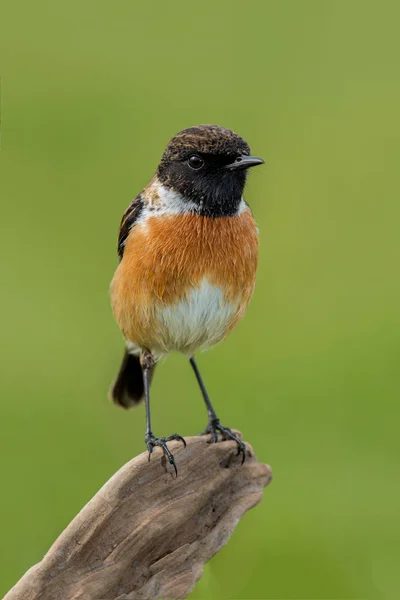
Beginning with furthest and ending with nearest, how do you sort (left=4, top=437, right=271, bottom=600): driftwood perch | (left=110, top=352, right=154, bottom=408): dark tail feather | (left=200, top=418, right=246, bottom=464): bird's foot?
(left=110, top=352, right=154, bottom=408): dark tail feather → (left=200, top=418, right=246, bottom=464): bird's foot → (left=4, top=437, right=271, bottom=600): driftwood perch

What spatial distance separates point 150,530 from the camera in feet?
16.3

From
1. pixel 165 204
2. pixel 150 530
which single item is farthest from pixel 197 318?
pixel 150 530

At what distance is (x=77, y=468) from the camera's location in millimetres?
8148

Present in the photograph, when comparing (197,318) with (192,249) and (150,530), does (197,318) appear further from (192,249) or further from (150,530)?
(150,530)

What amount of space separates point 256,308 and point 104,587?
547 cm

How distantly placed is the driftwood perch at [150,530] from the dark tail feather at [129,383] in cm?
137

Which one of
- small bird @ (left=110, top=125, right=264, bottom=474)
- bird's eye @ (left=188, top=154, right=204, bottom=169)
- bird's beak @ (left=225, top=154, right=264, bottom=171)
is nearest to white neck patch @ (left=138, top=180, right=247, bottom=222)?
small bird @ (left=110, top=125, right=264, bottom=474)

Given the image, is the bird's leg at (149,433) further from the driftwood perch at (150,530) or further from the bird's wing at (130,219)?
the bird's wing at (130,219)

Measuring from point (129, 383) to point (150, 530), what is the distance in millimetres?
2202

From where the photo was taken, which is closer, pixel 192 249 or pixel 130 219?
pixel 192 249

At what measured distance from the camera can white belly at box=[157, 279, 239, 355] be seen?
605cm

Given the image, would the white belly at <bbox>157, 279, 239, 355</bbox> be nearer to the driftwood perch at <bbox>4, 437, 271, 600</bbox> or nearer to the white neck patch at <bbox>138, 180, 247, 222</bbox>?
the white neck patch at <bbox>138, 180, 247, 222</bbox>

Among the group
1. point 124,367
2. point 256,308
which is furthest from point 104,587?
point 256,308

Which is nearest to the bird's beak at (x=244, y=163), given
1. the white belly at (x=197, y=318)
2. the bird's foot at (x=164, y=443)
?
the white belly at (x=197, y=318)
